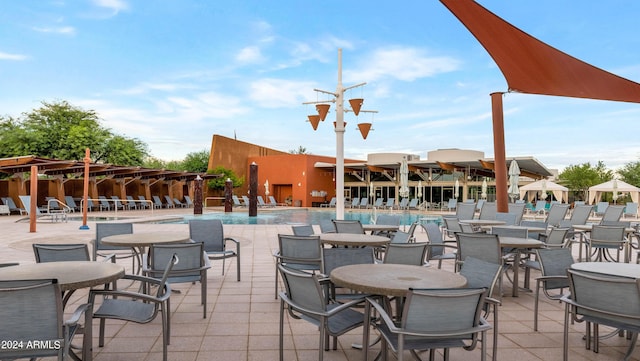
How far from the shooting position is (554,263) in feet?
11.6

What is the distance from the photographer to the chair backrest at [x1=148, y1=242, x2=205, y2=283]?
3.62m

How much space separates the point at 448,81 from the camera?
723 inches

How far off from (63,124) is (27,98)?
2.44m

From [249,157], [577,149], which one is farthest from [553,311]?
[577,149]

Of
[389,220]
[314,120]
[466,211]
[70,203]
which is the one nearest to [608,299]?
[389,220]

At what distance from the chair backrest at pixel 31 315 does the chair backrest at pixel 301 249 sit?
7.58 feet

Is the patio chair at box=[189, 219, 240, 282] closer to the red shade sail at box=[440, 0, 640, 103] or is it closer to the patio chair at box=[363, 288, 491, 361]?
the patio chair at box=[363, 288, 491, 361]

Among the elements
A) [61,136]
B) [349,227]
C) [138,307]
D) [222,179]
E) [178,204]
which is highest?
[61,136]

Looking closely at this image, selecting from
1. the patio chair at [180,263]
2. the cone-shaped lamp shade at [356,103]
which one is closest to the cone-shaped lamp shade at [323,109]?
the cone-shaped lamp shade at [356,103]

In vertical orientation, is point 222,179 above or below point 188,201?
above

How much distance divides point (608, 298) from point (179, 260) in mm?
3142

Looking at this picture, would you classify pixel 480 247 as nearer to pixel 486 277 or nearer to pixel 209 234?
pixel 486 277

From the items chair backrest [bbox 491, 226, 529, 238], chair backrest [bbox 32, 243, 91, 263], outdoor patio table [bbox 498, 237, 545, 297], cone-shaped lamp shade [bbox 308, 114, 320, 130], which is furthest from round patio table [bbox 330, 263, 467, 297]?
cone-shaped lamp shade [bbox 308, 114, 320, 130]

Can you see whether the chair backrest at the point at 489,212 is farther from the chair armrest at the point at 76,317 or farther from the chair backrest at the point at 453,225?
the chair armrest at the point at 76,317
